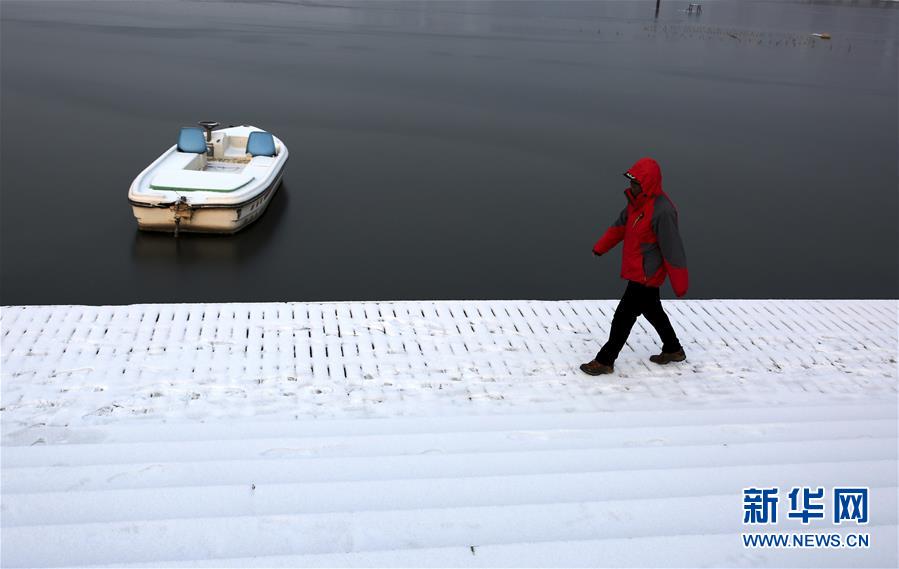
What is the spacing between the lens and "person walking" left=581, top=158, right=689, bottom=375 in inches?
184

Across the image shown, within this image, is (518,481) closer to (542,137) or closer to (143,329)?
(143,329)

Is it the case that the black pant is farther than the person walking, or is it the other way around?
the black pant

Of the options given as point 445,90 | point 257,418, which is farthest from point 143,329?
point 445,90

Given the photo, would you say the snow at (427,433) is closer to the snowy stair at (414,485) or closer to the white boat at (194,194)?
the snowy stair at (414,485)

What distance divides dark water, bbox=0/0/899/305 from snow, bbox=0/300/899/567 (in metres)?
5.18

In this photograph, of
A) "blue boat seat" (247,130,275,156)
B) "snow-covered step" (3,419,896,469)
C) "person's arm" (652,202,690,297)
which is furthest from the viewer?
"blue boat seat" (247,130,275,156)

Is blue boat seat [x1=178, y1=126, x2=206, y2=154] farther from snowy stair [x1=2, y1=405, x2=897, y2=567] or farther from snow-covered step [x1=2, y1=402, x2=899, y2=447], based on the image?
snowy stair [x1=2, y1=405, x2=897, y2=567]

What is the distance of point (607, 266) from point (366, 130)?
1135 centimetres

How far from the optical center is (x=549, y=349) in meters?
5.71

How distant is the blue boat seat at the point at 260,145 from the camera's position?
14.4m

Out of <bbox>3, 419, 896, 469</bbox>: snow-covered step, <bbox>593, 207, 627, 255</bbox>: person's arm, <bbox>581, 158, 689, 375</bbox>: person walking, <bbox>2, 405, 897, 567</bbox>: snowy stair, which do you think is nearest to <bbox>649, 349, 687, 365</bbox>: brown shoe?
<bbox>581, 158, 689, 375</bbox>: person walking

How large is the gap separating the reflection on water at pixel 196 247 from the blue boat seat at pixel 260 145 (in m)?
2.02

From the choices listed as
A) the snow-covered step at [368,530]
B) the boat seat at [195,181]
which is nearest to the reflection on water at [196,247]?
the boat seat at [195,181]

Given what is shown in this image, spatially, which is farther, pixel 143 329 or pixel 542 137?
pixel 542 137
